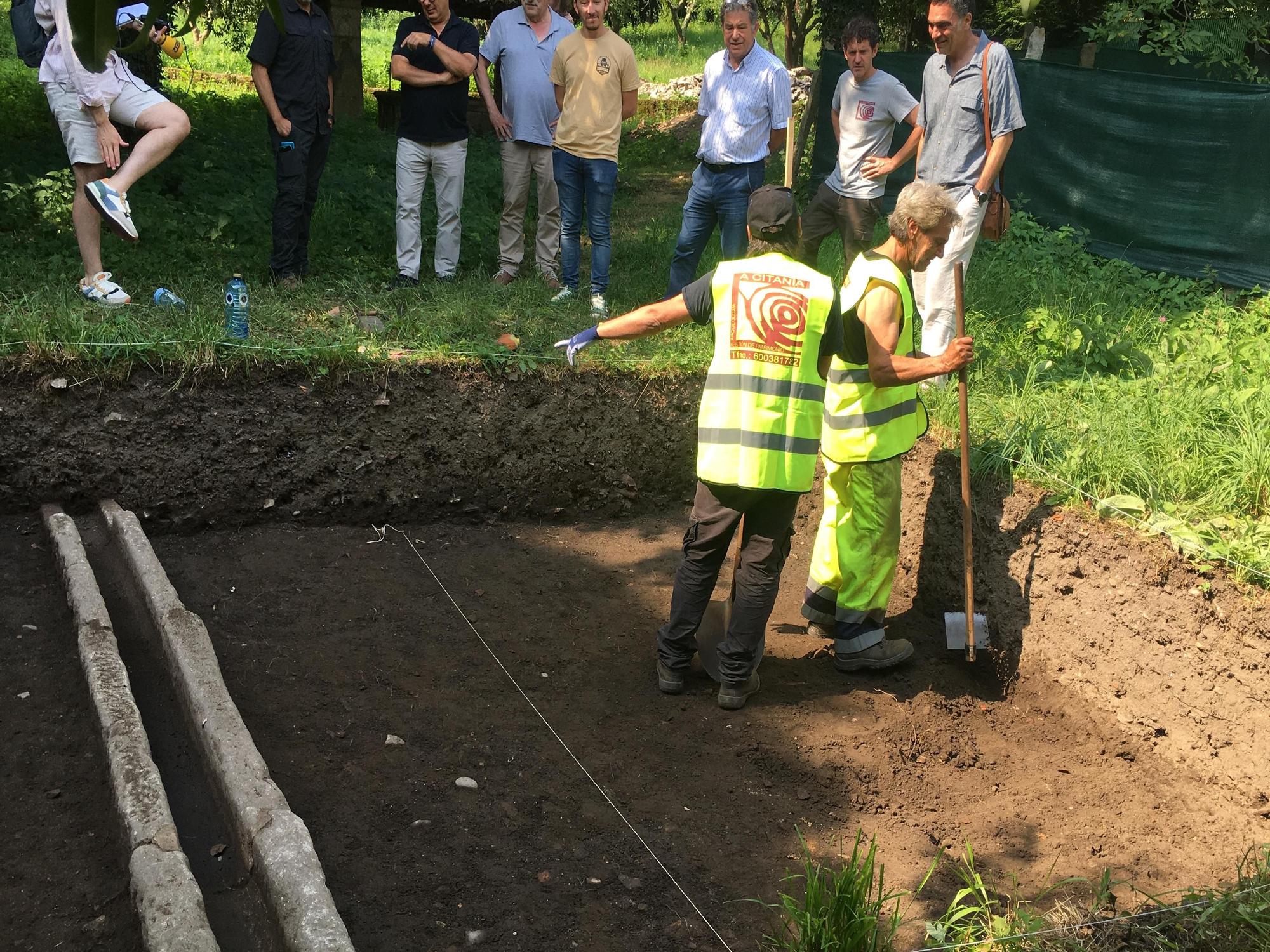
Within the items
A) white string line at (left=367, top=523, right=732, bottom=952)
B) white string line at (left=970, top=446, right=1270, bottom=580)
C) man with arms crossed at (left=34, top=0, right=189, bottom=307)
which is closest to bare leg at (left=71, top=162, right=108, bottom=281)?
man with arms crossed at (left=34, top=0, right=189, bottom=307)

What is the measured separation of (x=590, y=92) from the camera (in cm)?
711

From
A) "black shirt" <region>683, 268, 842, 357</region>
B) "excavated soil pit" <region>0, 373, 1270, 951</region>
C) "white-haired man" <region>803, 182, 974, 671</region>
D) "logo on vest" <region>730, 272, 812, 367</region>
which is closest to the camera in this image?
"excavated soil pit" <region>0, 373, 1270, 951</region>

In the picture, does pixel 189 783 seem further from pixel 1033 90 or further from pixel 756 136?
pixel 1033 90

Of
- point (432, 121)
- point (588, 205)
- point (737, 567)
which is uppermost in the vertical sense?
point (432, 121)

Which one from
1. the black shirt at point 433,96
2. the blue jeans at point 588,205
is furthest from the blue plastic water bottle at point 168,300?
the blue jeans at point 588,205

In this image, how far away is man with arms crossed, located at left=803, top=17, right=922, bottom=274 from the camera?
22.1 feet

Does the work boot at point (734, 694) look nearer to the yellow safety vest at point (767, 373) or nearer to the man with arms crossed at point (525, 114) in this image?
the yellow safety vest at point (767, 373)

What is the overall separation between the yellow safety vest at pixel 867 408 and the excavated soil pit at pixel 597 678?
78cm

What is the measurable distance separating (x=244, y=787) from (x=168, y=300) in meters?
3.61

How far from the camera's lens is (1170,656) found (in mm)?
4398

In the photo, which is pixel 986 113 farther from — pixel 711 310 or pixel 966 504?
pixel 711 310

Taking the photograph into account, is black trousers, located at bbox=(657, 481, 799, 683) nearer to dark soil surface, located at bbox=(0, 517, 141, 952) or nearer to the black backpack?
dark soil surface, located at bbox=(0, 517, 141, 952)

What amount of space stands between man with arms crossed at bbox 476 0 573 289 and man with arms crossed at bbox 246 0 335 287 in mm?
1034

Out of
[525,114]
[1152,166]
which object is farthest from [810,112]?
[525,114]
